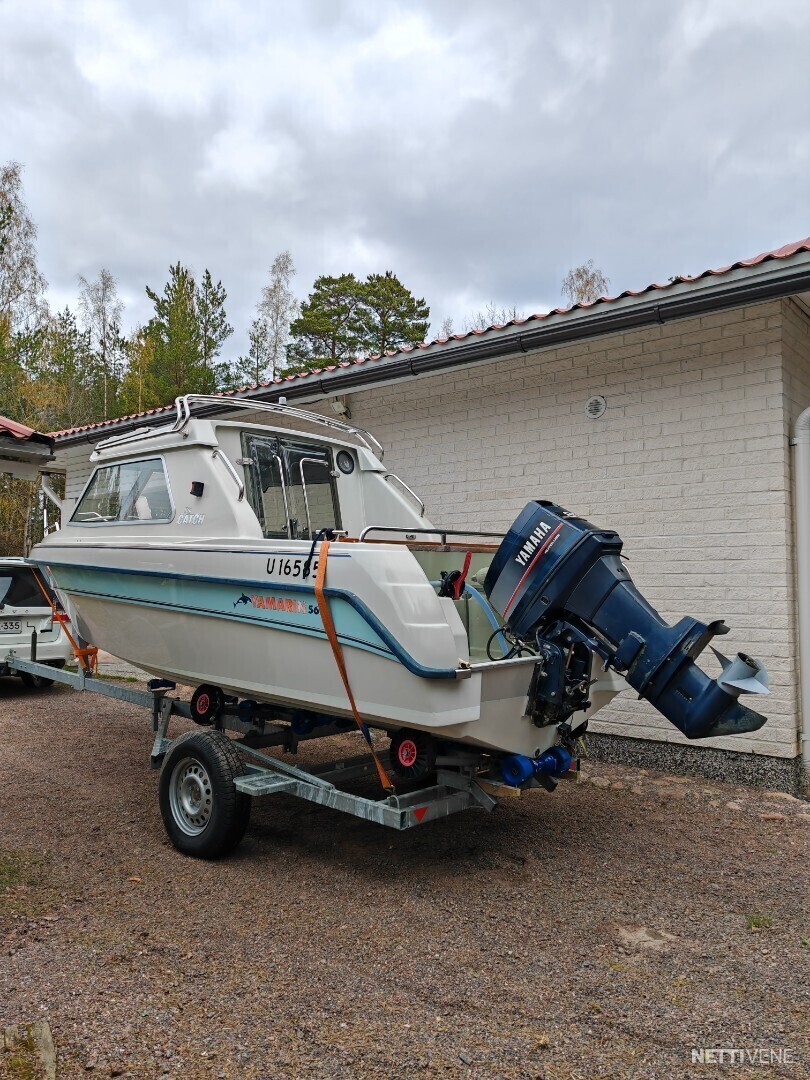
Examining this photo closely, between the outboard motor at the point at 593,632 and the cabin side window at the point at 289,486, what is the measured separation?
5.51 feet

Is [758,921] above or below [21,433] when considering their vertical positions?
below

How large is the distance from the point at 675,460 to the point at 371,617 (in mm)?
3706

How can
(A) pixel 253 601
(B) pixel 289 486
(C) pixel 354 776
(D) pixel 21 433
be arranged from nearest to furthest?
1. (A) pixel 253 601
2. (C) pixel 354 776
3. (B) pixel 289 486
4. (D) pixel 21 433

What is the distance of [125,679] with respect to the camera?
10789 millimetres

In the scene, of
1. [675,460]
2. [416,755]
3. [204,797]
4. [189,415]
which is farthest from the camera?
[675,460]

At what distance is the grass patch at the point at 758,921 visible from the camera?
366 cm

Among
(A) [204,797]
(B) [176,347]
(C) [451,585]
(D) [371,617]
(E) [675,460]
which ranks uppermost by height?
(B) [176,347]

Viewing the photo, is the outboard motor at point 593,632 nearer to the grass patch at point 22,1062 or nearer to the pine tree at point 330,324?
the grass patch at point 22,1062

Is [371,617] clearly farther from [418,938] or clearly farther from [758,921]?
[758,921]

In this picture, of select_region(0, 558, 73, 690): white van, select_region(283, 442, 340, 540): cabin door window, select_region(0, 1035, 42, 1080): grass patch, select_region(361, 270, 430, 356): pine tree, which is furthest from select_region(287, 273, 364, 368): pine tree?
select_region(0, 1035, 42, 1080): grass patch

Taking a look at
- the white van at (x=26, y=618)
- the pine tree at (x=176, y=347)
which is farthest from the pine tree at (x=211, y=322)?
the white van at (x=26, y=618)

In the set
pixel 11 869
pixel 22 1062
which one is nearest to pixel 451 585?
pixel 22 1062

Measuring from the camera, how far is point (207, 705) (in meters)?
5.18

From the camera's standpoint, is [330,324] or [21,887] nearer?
[21,887]
